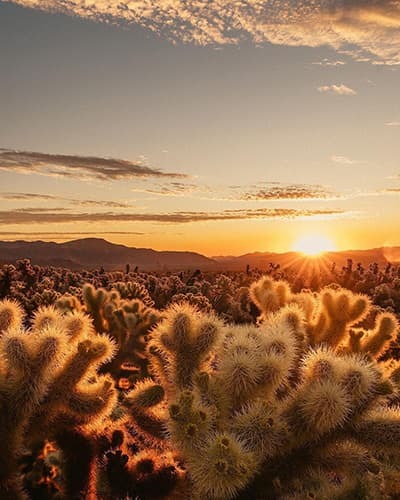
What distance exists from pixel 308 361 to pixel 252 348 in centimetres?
39

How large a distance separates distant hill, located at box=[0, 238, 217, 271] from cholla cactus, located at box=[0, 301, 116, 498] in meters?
154

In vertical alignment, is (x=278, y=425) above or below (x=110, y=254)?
above

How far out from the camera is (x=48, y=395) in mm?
3732

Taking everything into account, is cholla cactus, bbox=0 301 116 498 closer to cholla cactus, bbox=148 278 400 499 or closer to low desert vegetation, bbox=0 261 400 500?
low desert vegetation, bbox=0 261 400 500

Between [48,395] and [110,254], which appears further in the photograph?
[110,254]

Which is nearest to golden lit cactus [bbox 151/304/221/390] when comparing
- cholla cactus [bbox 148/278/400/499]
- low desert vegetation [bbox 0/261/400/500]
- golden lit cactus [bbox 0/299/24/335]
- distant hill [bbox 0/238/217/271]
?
low desert vegetation [bbox 0/261/400/500]

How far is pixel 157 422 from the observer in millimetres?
4258

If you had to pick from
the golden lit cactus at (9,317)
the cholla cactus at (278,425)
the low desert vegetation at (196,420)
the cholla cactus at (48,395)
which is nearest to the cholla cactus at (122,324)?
the golden lit cactus at (9,317)

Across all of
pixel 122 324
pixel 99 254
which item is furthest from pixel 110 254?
pixel 122 324

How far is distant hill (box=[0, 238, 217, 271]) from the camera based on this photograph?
165 meters

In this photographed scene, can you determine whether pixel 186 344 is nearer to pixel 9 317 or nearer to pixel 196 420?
pixel 196 420

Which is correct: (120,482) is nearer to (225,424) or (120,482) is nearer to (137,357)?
(225,424)

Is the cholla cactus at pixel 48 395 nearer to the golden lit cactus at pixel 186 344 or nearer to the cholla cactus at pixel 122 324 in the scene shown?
the golden lit cactus at pixel 186 344

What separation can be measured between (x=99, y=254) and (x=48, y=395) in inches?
6876
